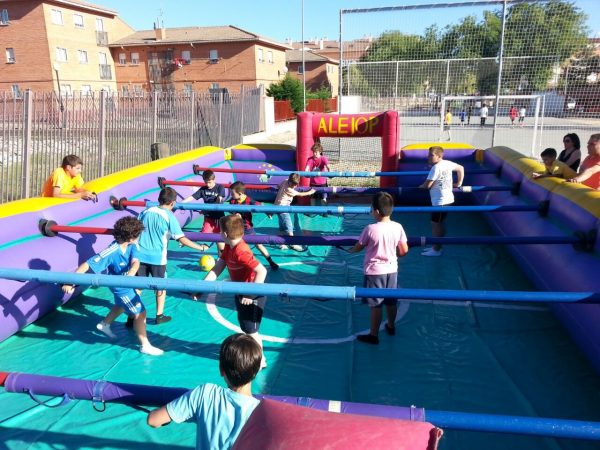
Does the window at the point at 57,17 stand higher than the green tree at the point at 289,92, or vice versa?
the window at the point at 57,17

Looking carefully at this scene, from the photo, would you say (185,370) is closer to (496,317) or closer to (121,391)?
(121,391)

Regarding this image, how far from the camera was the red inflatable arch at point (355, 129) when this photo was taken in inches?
412

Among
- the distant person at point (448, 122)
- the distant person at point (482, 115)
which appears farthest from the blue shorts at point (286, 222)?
the distant person at point (482, 115)

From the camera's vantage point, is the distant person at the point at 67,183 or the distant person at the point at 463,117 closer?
the distant person at the point at 67,183

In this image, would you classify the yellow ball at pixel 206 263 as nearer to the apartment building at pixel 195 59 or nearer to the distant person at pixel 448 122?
the distant person at pixel 448 122

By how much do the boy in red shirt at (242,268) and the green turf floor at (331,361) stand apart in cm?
59

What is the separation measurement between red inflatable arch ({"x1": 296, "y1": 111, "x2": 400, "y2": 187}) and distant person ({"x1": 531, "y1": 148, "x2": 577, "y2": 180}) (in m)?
3.86

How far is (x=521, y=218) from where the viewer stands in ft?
23.2

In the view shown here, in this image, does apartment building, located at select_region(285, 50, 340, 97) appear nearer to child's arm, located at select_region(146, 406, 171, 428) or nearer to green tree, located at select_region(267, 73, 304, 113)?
green tree, located at select_region(267, 73, 304, 113)

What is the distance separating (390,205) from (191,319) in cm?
272

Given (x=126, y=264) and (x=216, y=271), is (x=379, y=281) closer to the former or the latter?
(x=216, y=271)

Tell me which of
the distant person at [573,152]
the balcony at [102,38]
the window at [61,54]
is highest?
the balcony at [102,38]

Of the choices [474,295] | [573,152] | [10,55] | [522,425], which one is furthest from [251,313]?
[10,55]

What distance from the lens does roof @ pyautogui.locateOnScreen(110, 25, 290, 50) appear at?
40.2 m
